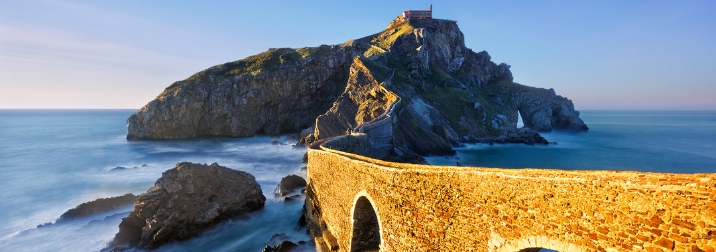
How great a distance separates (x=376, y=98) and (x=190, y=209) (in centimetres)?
2737

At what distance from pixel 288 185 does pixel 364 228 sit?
13.3 metres

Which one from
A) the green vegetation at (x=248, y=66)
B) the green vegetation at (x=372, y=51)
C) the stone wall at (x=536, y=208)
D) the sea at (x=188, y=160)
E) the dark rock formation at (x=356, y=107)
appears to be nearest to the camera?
the stone wall at (x=536, y=208)

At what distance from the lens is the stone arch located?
12.5 metres

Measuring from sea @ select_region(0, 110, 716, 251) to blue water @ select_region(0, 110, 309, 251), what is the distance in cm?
6

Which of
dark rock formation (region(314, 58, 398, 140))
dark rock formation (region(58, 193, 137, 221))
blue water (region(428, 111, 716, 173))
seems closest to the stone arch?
dark rock formation (region(58, 193, 137, 221))

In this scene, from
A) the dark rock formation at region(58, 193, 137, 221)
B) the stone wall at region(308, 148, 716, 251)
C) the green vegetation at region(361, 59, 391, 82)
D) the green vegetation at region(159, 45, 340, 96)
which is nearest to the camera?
the stone wall at region(308, 148, 716, 251)

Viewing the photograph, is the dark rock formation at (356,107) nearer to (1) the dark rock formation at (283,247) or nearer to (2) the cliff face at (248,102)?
(2) the cliff face at (248,102)

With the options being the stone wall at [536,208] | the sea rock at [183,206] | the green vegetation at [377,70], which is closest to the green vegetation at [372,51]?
the green vegetation at [377,70]

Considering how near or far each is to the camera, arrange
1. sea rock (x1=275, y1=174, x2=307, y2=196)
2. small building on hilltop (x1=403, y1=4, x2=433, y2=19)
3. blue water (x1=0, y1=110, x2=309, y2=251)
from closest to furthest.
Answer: blue water (x1=0, y1=110, x2=309, y2=251)
sea rock (x1=275, y1=174, x2=307, y2=196)
small building on hilltop (x1=403, y1=4, x2=433, y2=19)

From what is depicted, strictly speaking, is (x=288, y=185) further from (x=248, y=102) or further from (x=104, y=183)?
(x=248, y=102)

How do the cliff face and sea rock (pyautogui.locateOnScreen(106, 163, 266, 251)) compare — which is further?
the cliff face

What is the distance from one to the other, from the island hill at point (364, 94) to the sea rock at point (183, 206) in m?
19.4

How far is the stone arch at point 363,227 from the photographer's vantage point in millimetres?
12547

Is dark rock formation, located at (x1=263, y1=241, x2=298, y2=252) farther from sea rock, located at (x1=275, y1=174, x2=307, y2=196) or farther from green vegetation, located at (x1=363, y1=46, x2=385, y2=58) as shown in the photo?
green vegetation, located at (x1=363, y1=46, x2=385, y2=58)
